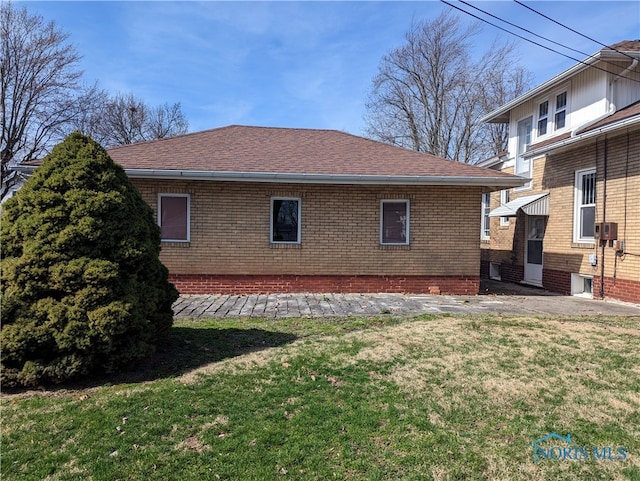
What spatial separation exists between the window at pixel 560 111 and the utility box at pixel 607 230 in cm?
408

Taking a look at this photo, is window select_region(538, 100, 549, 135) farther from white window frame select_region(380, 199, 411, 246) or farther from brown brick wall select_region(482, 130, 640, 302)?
white window frame select_region(380, 199, 411, 246)

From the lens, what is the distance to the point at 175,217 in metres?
10.3

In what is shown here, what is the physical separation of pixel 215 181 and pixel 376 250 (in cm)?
442

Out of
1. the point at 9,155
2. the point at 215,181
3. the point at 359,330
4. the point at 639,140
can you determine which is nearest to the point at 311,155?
the point at 215,181

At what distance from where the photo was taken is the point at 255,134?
13289mm

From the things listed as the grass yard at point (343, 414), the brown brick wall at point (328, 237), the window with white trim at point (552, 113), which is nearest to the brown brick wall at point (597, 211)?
the window with white trim at point (552, 113)

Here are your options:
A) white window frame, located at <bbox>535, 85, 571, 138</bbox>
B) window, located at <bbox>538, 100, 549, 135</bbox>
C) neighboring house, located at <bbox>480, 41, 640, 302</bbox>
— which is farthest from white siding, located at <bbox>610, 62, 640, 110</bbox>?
window, located at <bbox>538, 100, 549, 135</bbox>

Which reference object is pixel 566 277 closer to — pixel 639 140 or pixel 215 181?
pixel 639 140

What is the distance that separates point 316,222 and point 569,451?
7952 millimetres

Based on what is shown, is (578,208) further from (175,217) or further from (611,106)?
(175,217)

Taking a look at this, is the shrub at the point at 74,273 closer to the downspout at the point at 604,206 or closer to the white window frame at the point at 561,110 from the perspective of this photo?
the downspout at the point at 604,206

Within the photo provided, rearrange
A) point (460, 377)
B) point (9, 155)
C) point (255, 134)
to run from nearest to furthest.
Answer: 1. point (460, 377)
2. point (255, 134)
3. point (9, 155)

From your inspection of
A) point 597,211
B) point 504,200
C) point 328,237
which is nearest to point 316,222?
point 328,237

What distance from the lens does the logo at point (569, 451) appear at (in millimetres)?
2985
